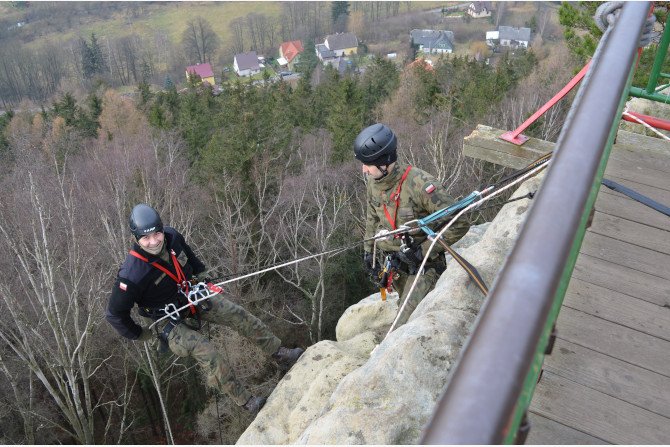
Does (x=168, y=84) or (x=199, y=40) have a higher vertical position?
(x=168, y=84)

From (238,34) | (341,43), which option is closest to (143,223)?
(341,43)

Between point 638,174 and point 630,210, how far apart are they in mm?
548

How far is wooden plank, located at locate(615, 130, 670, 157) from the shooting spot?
3516 mm

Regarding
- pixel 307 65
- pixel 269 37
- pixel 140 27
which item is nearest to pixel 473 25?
pixel 269 37

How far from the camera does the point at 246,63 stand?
7062 centimetres

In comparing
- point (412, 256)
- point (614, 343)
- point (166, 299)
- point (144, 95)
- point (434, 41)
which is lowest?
point (434, 41)

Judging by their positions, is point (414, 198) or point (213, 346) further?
point (213, 346)

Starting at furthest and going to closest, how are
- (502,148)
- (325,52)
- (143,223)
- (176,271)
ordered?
(325,52) → (502,148) → (176,271) → (143,223)

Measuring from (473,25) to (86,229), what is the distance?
82.0m

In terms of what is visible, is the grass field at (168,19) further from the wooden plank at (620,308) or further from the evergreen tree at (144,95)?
the wooden plank at (620,308)

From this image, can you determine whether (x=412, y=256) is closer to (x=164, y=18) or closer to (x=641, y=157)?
(x=641, y=157)

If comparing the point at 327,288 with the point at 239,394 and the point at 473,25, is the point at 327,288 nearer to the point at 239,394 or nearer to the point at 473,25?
the point at 239,394

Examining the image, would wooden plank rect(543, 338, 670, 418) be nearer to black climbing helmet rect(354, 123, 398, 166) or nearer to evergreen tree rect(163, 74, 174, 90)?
black climbing helmet rect(354, 123, 398, 166)

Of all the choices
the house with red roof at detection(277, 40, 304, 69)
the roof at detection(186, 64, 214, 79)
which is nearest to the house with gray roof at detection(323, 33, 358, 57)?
the house with red roof at detection(277, 40, 304, 69)
